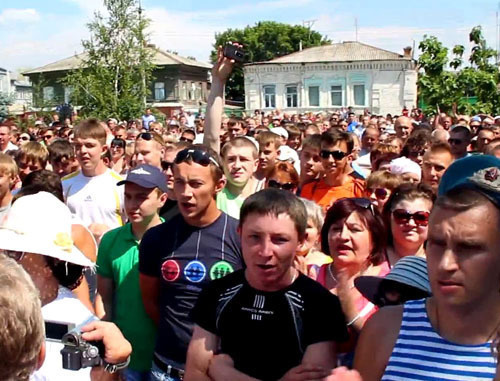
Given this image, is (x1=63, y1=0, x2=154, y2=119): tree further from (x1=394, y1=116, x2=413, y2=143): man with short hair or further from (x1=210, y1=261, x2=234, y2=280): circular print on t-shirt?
(x1=210, y1=261, x2=234, y2=280): circular print on t-shirt

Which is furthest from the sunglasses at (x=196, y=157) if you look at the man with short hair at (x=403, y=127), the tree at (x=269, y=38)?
the tree at (x=269, y=38)

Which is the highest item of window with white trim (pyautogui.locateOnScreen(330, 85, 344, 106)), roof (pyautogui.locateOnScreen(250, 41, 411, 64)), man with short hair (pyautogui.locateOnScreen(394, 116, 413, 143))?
roof (pyautogui.locateOnScreen(250, 41, 411, 64))

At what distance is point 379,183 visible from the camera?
213 inches

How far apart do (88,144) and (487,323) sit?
16.4 ft

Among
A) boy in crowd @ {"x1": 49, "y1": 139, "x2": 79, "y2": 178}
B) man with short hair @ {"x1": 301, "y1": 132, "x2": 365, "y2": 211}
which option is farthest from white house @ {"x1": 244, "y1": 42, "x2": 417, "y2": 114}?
man with short hair @ {"x1": 301, "y1": 132, "x2": 365, "y2": 211}

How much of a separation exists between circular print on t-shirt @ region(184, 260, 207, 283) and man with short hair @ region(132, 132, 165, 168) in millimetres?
3548

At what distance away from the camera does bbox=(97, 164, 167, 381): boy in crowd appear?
416cm

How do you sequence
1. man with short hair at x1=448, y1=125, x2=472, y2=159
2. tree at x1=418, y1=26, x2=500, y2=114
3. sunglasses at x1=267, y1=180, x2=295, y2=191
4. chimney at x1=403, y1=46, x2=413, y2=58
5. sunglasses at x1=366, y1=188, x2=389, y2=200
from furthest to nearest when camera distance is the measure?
chimney at x1=403, y1=46, x2=413, y2=58
tree at x1=418, y1=26, x2=500, y2=114
man with short hair at x1=448, y1=125, x2=472, y2=159
sunglasses at x1=267, y1=180, x2=295, y2=191
sunglasses at x1=366, y1=188, x2=389, y2=200

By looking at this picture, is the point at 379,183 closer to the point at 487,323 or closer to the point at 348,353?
the point at 348,353

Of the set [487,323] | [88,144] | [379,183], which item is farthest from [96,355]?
[88,144]

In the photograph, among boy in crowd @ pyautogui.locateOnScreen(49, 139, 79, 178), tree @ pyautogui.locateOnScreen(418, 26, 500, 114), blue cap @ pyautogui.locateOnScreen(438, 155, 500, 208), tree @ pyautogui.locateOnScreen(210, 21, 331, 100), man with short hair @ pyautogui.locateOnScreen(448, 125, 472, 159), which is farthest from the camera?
tree @ pyautogui.locateOnScreen(210, 21, 331, 100)

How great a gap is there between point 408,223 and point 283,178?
2.08 m

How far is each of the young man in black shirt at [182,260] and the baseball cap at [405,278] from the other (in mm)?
1037

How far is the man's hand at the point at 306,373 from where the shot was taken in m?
2.70
